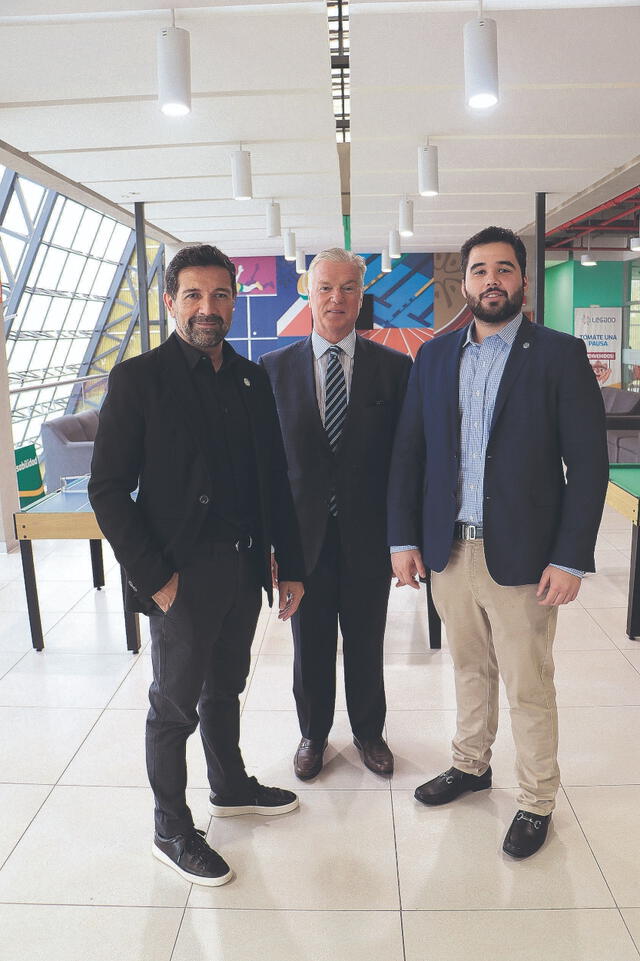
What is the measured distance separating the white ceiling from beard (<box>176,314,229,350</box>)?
6.91 feet

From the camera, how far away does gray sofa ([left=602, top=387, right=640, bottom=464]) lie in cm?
857

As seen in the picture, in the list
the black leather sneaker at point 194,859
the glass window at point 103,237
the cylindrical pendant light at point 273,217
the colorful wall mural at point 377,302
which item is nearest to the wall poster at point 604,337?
the colorful wall mural at point 377,302

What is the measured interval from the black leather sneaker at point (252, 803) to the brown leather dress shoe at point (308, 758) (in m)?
0.19

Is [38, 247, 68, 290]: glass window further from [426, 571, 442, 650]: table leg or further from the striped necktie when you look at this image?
the striped necktie

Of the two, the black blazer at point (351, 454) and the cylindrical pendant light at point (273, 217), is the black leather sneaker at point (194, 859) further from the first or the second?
the cylindrical pendant light at point (273, 217)

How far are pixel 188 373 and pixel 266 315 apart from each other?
13829mm

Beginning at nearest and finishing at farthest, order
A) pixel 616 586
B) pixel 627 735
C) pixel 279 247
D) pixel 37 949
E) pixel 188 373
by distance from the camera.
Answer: pixel 37 949, pixel 188 373, pixel 627 735, pixel 616 586, pixel 279 247

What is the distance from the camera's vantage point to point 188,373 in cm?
219

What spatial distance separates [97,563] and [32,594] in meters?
1.04

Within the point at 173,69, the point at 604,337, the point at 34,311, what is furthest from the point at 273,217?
the point at 604,337

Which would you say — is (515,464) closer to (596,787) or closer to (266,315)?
(596,787)

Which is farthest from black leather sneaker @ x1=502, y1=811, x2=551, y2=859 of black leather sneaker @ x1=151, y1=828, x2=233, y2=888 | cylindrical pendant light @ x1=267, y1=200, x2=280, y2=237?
cylindrical pendant light @ x1=267, y1=200, x2=280, y2=237

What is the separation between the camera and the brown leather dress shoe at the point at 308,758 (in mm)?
2840

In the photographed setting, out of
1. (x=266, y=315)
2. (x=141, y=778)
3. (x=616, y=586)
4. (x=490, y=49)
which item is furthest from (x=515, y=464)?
(x=266, y=315)
